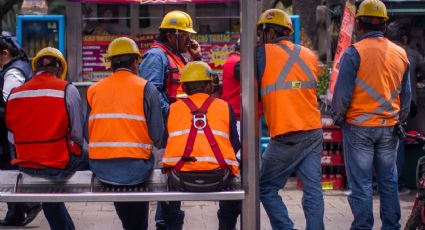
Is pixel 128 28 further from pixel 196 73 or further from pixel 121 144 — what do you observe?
pixel 121 144

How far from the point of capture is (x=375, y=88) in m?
7.97

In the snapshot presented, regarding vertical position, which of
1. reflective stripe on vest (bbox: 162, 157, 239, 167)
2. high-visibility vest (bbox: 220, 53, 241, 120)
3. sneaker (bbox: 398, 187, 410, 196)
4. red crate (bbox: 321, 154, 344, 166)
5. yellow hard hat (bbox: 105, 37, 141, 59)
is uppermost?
yellow hard hat (bbox: 105, 37, 141, 59)

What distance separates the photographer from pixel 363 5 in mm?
8148

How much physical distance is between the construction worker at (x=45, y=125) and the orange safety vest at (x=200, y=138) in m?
0.78

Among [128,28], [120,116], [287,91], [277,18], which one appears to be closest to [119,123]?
[120,116]

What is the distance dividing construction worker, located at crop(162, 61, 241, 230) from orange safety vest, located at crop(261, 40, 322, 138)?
51 centimetres

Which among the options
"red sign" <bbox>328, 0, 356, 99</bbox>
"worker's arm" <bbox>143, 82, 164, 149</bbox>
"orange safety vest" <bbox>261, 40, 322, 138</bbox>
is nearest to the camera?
"worker's arm" <bbox>143, 82, 164, 149</bbox>

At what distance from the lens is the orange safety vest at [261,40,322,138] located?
24.6 feet

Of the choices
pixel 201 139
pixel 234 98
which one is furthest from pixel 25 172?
pixel 234 98

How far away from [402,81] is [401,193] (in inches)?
159

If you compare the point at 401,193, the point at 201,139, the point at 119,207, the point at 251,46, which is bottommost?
the point at 401,193

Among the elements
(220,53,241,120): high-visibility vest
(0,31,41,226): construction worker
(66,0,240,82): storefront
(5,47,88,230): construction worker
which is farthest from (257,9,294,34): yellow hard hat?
(66,0,240,82): storefront

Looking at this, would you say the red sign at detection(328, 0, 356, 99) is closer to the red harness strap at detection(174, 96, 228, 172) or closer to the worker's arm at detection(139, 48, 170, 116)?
the worker's arm at detection(139, 48, 170, 116)

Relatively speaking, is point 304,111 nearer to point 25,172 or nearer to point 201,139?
point 201,139
